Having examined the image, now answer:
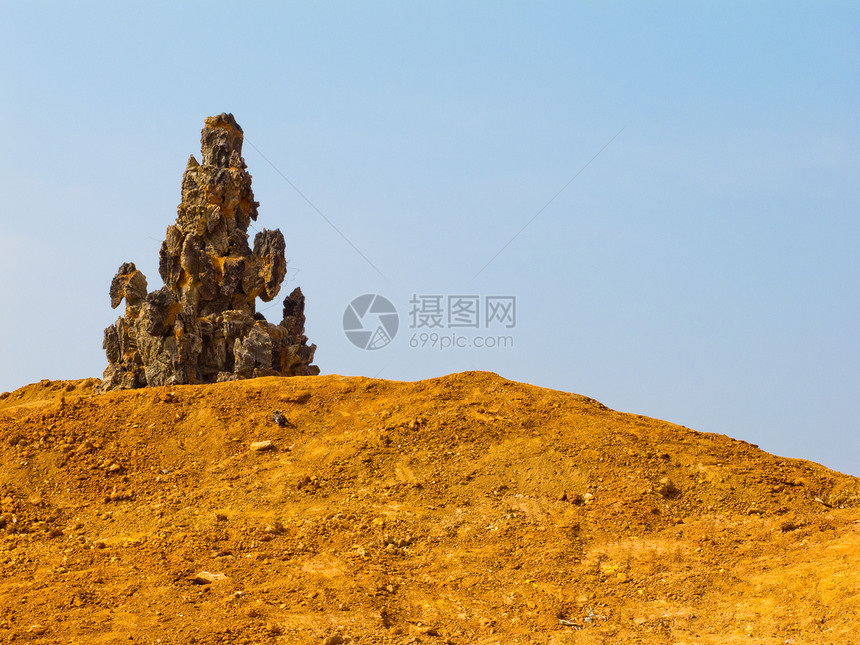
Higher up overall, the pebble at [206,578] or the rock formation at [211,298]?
the rock formation at [211,298]

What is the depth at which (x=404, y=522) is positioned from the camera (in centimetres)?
1266

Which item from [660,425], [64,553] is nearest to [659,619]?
[660,425]

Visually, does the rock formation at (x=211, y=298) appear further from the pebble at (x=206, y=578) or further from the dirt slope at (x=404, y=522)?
the pebble at (x=206, y=578)

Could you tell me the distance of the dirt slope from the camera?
1015 centimetres

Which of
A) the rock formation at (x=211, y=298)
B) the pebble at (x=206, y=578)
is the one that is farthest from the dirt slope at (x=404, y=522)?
the rock formation at (x=211, y=298)

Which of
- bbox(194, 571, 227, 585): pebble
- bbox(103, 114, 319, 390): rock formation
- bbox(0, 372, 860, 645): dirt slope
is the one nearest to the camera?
bbox(0, 372, 860, 645): dirt slope

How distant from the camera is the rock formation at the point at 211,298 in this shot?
855 inches

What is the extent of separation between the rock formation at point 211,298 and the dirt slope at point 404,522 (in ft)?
17.3

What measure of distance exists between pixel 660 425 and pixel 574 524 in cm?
401

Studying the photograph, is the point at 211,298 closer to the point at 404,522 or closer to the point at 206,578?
the point at 404,522

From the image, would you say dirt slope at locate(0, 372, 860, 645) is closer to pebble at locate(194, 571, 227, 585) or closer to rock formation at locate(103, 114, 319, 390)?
pebble at locate(194, 571, 227, 585)

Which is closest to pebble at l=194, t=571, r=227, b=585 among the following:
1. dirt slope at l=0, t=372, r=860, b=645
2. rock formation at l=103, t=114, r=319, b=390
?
dirt slope at l=0, t=372, r=860, b=645

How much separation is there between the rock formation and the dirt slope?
17.3ft

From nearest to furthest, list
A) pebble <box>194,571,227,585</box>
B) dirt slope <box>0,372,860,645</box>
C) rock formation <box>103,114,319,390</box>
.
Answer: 1. dirt slope <box>0,372,860,645</box>
2. pebble <box>194,571,227,585</box>
3. rock formation <box>103,114,319,390</box>
